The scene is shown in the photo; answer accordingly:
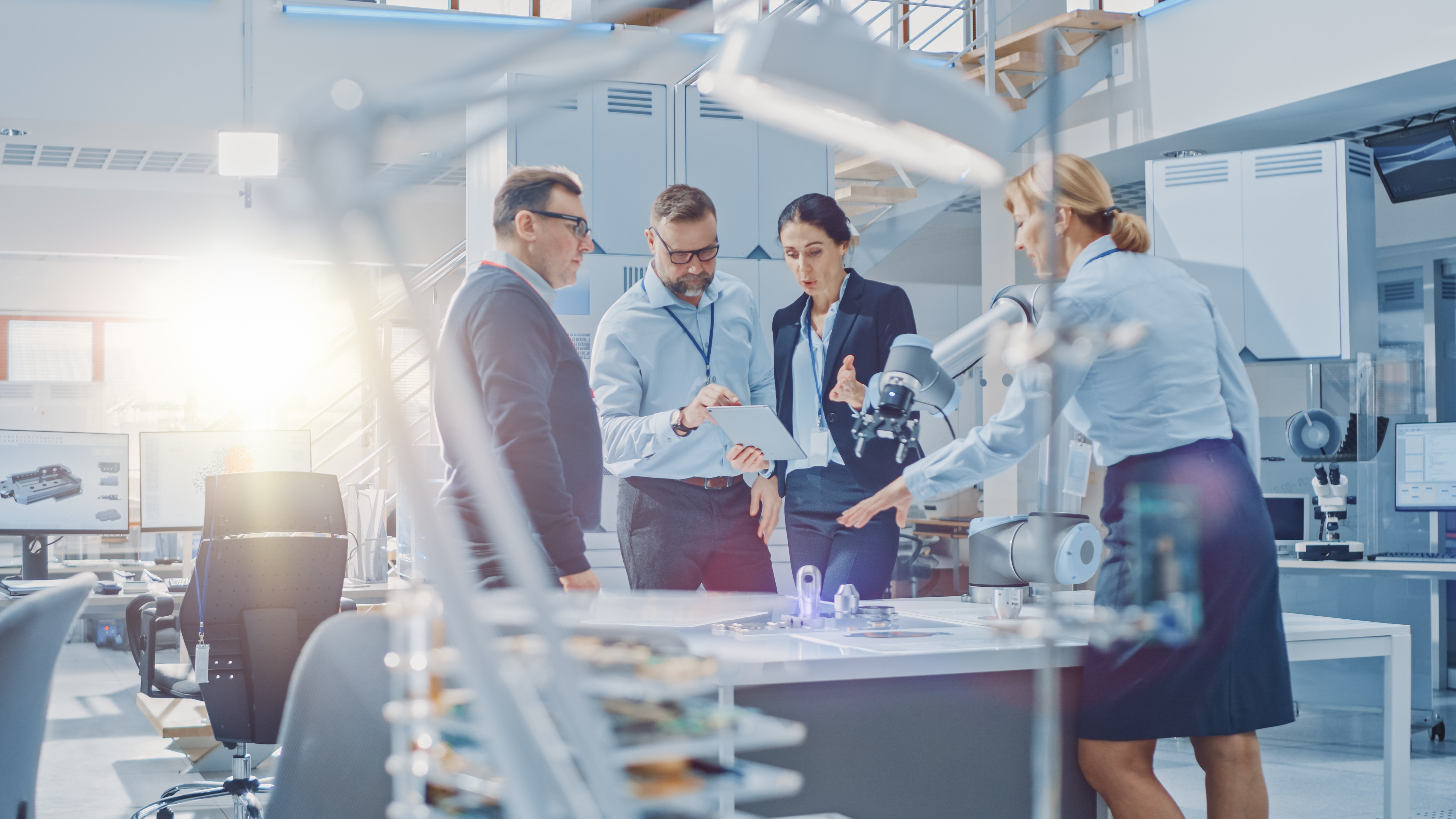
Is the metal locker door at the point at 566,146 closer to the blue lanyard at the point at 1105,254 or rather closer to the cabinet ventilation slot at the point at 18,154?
the blue lanyard at the point at 1105,254

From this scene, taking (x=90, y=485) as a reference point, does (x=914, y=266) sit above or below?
above

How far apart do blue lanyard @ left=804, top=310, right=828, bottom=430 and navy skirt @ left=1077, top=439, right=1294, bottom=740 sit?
94 centimetres

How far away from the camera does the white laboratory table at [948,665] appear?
170 centimetres

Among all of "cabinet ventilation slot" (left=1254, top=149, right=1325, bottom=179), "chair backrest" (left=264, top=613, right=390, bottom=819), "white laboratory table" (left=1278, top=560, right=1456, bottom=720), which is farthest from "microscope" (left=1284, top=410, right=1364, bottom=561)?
"chair backrest" (left=264, top=613, right=390, bottom=819)

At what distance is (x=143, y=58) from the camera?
19.8 feet

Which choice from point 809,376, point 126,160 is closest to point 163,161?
point 126,160

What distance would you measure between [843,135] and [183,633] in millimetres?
3128

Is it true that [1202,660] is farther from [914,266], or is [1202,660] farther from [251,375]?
[251,375]

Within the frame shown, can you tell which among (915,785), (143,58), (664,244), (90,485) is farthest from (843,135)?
(143,58)

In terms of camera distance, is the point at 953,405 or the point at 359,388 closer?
the point at 953,405

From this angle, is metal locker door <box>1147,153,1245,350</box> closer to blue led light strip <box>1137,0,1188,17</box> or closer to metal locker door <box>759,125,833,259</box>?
blue led light strip <box>1137,0,1188,17</box>

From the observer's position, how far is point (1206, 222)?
5.54 m

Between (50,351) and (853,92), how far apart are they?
9.41m

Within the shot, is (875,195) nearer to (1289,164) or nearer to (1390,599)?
(1289,164)
